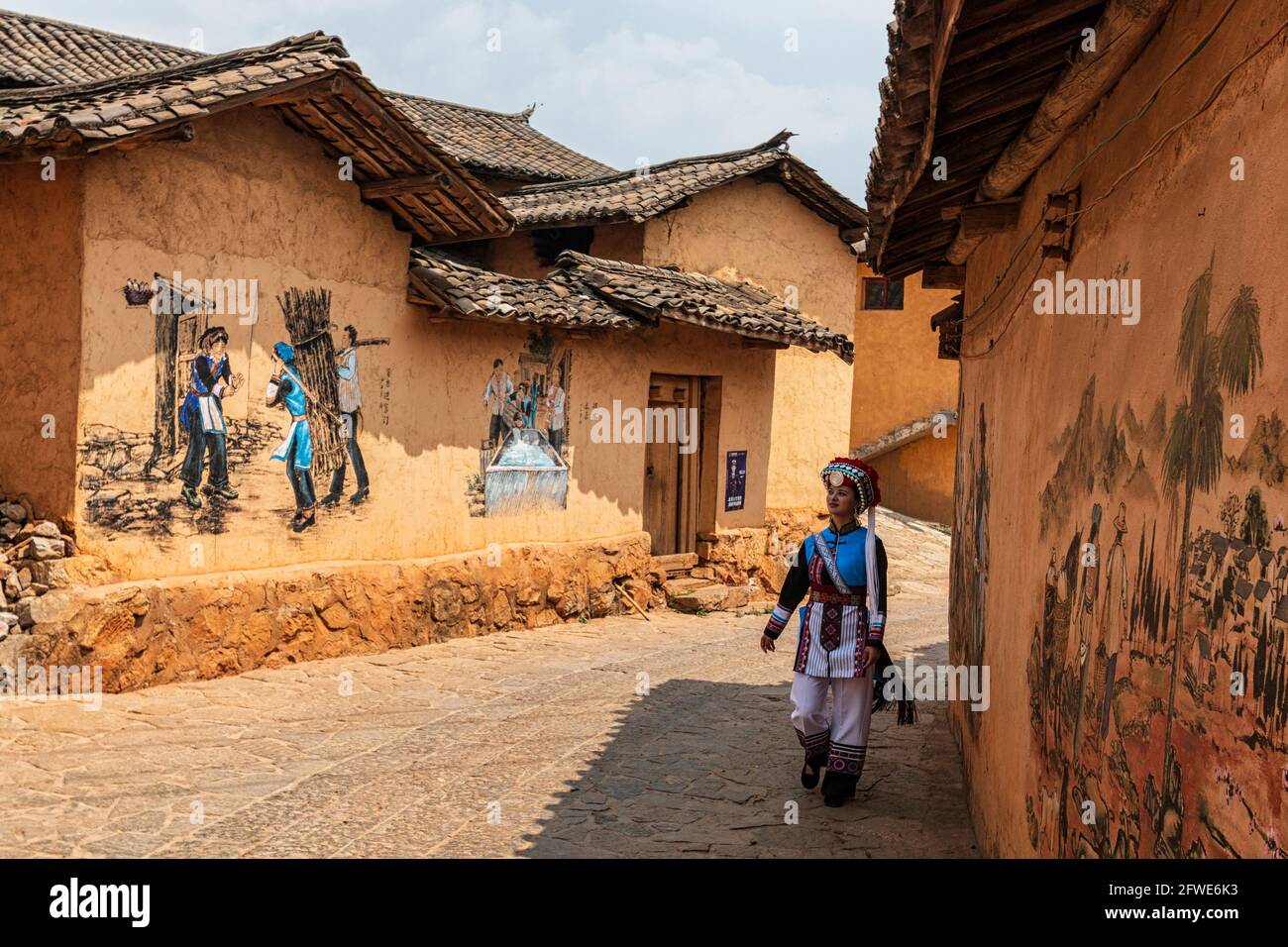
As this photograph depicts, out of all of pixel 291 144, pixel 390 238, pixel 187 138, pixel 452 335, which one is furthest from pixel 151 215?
pixel 452 335

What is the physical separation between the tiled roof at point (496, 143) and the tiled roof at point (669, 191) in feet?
8.22

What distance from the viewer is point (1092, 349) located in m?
4.10

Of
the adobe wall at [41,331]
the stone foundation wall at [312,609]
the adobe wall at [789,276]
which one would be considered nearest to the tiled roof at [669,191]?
the adobe wall at [789,276]

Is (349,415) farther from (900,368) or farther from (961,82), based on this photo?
(900,368)

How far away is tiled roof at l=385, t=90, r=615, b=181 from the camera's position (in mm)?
19422

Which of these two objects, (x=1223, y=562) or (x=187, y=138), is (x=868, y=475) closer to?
(x=1223, y=562)

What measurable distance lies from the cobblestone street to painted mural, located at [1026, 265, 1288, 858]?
2373 millimetres

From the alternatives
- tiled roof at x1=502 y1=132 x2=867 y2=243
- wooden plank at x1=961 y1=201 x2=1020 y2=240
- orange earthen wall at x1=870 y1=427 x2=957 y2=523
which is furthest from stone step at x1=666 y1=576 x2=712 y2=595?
orange earthen wall at x1=870 y1=427 x2=957 y2=523

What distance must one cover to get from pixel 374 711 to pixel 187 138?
3.98 m

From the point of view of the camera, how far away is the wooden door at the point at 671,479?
47.3 ft

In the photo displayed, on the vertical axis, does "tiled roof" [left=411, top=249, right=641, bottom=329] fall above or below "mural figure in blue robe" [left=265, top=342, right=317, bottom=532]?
above

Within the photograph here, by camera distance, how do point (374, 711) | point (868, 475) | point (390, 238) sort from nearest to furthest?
point (868, 475) → point (374, 711) → point (390, 238)

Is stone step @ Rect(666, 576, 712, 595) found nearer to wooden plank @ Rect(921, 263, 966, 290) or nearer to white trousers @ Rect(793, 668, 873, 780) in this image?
wooden plank @ Rect(921, 263, 966, 290)

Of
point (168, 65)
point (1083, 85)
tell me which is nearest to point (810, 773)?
point (1083, 85)
